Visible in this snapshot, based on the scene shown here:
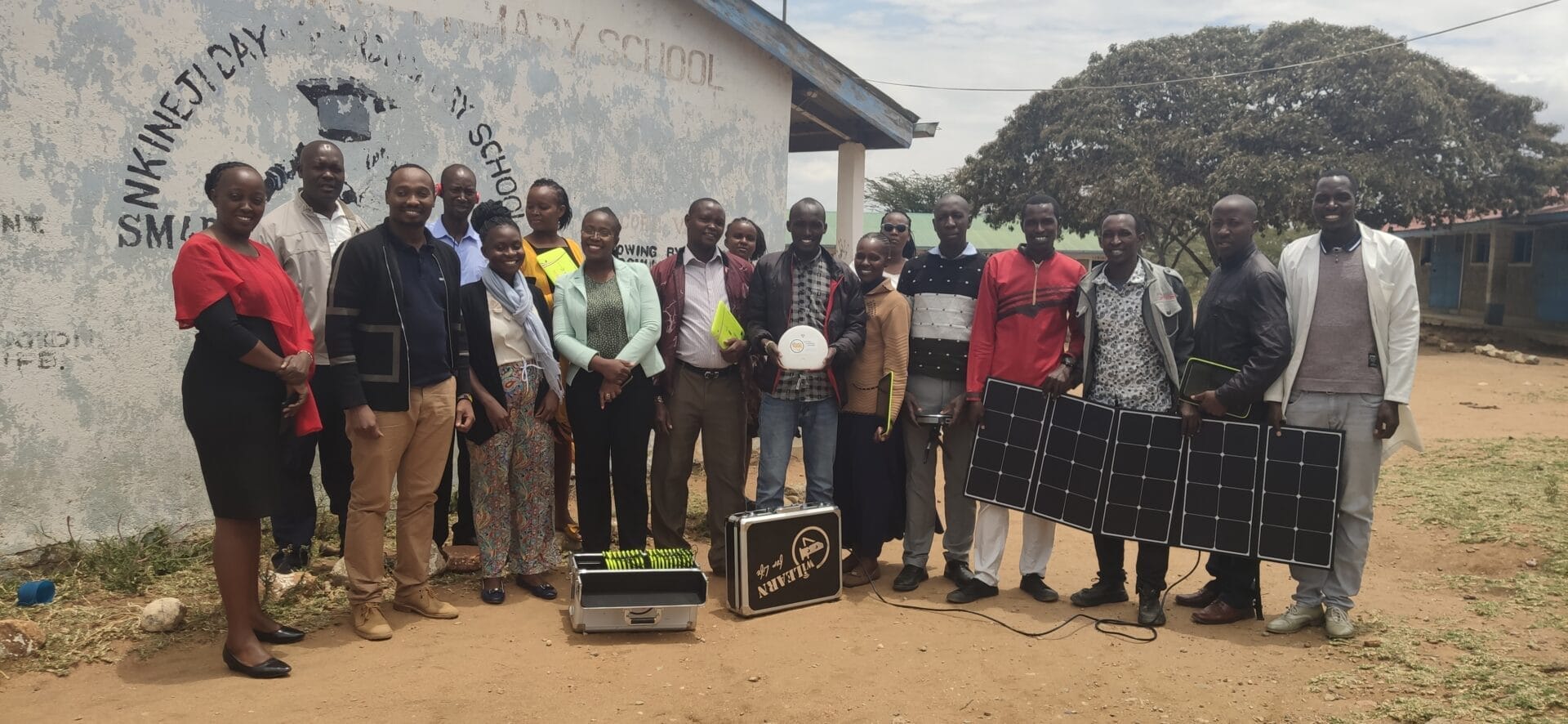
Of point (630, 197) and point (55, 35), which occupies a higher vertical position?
point (55, 35)

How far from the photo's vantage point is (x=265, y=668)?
3.88 metres

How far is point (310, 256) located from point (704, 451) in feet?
6.73

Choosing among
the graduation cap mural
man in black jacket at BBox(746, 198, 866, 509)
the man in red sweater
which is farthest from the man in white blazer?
the graduation cap mural

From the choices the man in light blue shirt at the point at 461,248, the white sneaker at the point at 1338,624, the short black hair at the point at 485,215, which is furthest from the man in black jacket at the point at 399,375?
the white sneaker at the point at 1338,624

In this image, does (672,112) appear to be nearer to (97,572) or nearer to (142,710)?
(97,572)

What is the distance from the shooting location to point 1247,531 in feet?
15.3

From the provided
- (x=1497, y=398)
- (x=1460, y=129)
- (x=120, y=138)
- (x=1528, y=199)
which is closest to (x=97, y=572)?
(x=120, y=138)

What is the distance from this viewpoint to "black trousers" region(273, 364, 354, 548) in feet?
15.5

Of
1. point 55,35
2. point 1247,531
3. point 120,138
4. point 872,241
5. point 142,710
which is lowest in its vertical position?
point 142,710

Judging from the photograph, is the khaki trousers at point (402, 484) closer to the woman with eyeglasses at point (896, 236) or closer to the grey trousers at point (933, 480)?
the grey trousers at point (933, 480)

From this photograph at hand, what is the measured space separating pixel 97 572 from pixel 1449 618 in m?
6.34

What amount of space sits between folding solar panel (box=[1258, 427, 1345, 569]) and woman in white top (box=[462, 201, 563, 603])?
3.27 meters

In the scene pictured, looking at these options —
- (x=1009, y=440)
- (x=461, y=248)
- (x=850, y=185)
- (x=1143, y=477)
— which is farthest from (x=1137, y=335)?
(x=850, y=185)

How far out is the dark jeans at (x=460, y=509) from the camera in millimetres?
5375
